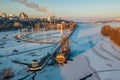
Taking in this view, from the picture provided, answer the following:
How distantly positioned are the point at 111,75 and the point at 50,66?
16.7 feet

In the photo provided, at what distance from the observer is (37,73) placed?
15.6 m

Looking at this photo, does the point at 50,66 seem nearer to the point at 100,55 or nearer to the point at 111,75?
the point at 111,75

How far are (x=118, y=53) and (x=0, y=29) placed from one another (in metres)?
36.4

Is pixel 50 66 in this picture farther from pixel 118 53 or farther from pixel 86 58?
pixel 118 53

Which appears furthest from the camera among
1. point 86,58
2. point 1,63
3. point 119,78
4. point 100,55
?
point 100,55

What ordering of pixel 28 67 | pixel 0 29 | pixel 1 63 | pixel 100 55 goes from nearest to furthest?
1. pixel 28 67
2. pixel 1 63
3. pixel 100 55
4. pixel 0 29

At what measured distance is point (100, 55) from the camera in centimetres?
2228

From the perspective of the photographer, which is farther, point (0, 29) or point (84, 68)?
point (0, 29)

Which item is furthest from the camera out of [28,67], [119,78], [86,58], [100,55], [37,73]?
[100,55]

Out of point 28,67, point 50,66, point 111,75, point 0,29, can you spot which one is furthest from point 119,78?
point 0,29

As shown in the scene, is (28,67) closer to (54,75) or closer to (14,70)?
(14,70)

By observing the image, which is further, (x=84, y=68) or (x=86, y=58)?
(x=86, y=58)

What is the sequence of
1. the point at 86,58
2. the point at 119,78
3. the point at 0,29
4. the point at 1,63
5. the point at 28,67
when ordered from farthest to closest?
the point at 0,29
the point at 86,58
the point at 1,63
the point at 28,67
the point at 119,78

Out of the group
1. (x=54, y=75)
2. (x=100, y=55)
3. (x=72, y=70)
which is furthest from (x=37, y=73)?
(x=100, y=55)
